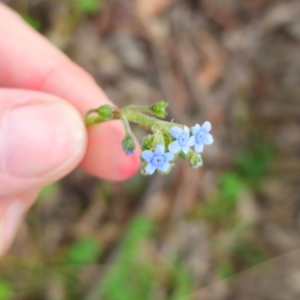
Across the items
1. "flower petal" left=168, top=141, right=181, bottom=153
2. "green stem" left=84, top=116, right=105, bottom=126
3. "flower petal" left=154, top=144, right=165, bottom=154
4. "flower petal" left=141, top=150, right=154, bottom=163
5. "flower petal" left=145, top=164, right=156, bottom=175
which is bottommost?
"flower petal" left=145, top=164, right=156, bottom=175

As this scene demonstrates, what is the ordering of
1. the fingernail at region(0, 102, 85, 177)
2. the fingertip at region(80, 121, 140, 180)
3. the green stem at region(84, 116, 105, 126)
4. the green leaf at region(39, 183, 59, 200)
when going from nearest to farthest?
the fingernail at region(0, 102, 85, 177) < the green stem at region(84, 116, 105, 126) < the fingertip at region(80, 121, 140, 180) < the green leaf at region(39, 183, 59, 200)

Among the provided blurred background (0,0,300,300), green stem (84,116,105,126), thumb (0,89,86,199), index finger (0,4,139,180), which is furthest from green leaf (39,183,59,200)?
green stem (84,116,105,126)

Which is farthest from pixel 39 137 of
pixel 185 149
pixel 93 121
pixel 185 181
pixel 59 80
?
pixel 185 181

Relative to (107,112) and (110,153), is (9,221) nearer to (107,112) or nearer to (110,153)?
(110,153)

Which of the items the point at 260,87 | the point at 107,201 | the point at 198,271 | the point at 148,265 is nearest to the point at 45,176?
the point at 107,201

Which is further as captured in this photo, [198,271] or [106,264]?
[198,271]

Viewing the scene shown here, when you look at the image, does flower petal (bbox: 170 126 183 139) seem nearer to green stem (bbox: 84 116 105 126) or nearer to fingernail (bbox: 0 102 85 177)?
green stem (bbox: 84 116 105 126)

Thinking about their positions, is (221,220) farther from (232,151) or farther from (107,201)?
(107,201)

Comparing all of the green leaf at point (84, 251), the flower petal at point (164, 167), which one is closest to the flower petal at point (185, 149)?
the flower petal at point (164, 167)
